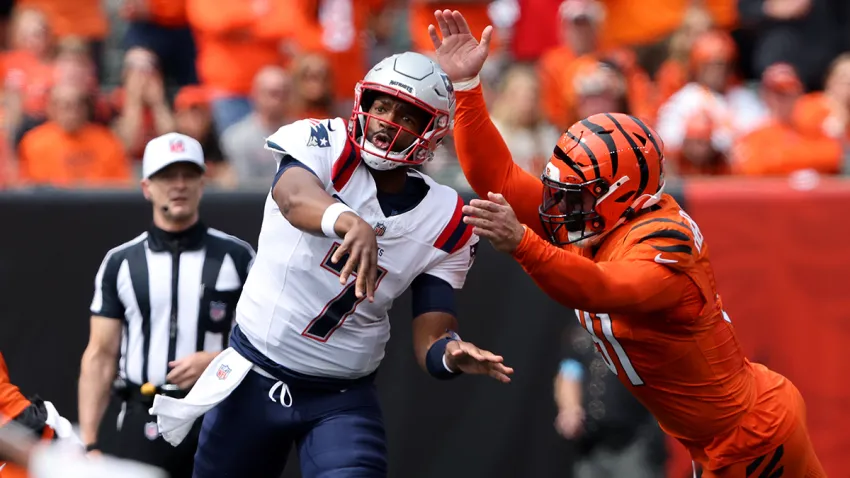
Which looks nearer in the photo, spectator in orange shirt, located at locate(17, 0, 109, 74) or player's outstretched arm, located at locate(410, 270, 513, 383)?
player's outstretched arm, located at locate(410, 270, 513, 383)

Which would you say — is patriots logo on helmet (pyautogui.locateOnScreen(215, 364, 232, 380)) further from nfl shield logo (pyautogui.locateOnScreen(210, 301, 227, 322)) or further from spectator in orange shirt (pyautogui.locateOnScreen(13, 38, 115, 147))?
spectator in orange shirt (pyautogui.locateOnScreen(13, 38, 115, 147))

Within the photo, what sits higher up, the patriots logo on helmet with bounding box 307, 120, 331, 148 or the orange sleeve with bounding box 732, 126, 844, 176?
the patriots logo on helmet with bounding box 307, 120, 331, 148

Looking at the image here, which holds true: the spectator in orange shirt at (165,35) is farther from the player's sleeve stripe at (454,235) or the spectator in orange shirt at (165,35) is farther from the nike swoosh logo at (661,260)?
the nike swoosh logo at (661,260)

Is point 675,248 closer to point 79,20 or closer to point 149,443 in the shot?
point 149,443

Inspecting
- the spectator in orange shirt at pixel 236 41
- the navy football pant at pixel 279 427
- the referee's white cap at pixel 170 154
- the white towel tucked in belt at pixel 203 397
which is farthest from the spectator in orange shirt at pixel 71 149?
the navy football pant at pixel 279 427

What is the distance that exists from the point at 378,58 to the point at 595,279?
562 cm

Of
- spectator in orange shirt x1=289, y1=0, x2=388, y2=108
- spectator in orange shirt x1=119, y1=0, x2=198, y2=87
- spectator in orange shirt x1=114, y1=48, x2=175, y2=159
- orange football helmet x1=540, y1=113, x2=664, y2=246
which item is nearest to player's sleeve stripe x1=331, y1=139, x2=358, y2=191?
orange football helmet x1=540, y1=113, x2=664, y2=246

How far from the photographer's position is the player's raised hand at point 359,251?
139 inches

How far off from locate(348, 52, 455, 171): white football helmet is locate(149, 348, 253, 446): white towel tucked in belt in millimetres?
882

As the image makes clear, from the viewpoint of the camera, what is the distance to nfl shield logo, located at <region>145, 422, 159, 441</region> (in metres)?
4.97


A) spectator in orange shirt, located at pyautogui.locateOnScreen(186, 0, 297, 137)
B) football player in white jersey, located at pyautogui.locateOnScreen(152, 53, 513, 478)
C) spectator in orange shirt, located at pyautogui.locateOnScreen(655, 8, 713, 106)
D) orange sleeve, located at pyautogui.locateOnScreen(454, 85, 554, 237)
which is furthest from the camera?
spectator in orange shirt, located at pyautogui.locateOnScreen(655, 8, 713, 106)

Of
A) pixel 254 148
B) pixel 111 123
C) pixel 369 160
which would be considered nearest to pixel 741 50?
pixel 254 148

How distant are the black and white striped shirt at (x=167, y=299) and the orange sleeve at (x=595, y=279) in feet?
5.86

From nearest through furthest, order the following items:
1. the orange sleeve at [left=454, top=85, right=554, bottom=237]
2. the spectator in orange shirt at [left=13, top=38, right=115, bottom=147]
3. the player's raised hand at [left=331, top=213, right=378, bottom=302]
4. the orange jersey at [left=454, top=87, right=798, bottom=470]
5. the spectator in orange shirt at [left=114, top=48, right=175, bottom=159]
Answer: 1. the player's raised hand at [left=331, top=213, right=378, bottom=302]
2. the orange jersey at [left=454, top=87, right=798, bottom=470]
3. the orange sleeve at [left=454, top=85, right=554, bottom=237]
4. the spectator in orange shirt at [left=13, top=38, right=115, bottom=147]
5. the spectator in orange shirt at [left=114, top=48, right=175, bottom=159]
